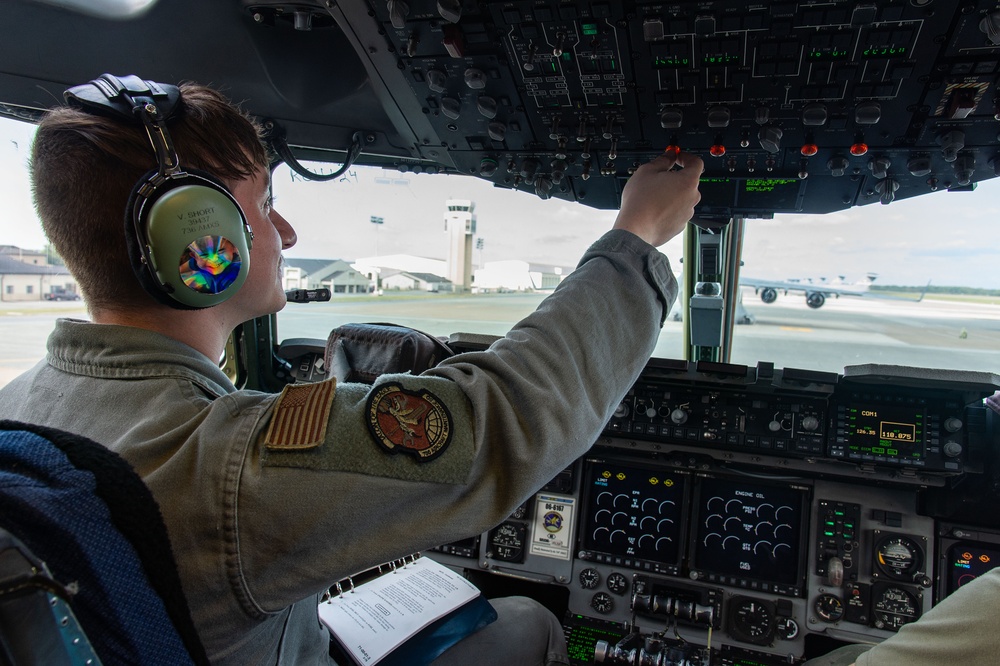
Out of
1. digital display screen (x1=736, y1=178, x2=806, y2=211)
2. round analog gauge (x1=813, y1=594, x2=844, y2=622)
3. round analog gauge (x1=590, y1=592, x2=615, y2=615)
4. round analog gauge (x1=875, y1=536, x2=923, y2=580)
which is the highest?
digital display screen (x1=736, y1=178, x2=806, y2=211)

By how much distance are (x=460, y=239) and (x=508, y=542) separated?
1335mm

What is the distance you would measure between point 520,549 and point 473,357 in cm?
181

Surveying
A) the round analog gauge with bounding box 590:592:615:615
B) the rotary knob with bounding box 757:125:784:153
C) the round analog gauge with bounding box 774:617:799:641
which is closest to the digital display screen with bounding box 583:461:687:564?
the round analog gauge with bounding box 590:592:615:615

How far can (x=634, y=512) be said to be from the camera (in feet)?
7.48

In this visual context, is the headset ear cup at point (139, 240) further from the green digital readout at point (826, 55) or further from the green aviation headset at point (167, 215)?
the green digital readout at point (826, 55)

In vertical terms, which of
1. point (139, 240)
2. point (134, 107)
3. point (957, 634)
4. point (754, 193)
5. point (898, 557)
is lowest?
point (898, 557)

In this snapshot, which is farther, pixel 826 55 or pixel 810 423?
pixel 810 423

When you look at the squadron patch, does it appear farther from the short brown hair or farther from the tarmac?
the tarmac

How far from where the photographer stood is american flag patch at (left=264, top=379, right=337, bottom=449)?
641mm

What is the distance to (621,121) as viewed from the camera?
49.6 inches

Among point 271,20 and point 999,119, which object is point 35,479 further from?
point 271,20

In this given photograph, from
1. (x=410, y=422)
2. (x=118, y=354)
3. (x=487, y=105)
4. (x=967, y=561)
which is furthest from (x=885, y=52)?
(x=967, y=561)

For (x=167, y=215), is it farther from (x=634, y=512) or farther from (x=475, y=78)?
(x=634, y=512)

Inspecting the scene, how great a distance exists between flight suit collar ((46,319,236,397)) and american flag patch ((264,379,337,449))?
14 centimetres
